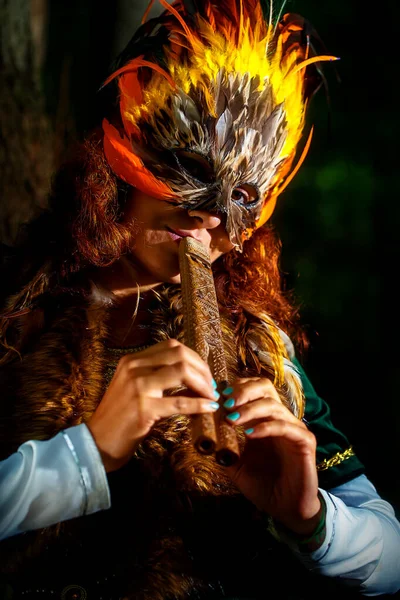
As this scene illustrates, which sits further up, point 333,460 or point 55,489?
point 55,489

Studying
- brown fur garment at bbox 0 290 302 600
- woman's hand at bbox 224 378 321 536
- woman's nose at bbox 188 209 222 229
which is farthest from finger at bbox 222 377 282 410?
woman's nose at bbox 188 209 222 229

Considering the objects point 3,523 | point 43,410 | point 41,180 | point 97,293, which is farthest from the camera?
point 41,180

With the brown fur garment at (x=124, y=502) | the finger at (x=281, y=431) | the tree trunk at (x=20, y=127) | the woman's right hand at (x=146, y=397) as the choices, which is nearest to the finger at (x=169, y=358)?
the woman's right hand at (x=146, y=397)

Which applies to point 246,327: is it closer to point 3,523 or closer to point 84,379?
point 84,379

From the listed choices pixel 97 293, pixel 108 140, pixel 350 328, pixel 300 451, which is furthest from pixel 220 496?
pixel 350 328

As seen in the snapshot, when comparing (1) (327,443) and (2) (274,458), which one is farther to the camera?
(1) (327,443)

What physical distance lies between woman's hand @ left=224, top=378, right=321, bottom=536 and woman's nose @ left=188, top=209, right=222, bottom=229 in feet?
1.44

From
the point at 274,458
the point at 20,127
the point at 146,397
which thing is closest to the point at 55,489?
the point at 146,397

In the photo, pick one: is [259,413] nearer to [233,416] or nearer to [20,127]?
[233,416]

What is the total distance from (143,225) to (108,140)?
216 mm

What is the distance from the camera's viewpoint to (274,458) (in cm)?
111

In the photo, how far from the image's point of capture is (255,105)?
4.15ft

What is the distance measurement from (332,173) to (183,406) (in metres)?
1.95

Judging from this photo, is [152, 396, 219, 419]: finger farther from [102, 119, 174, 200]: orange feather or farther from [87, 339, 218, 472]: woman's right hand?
[102, 119, 174, 200]: orange feather
